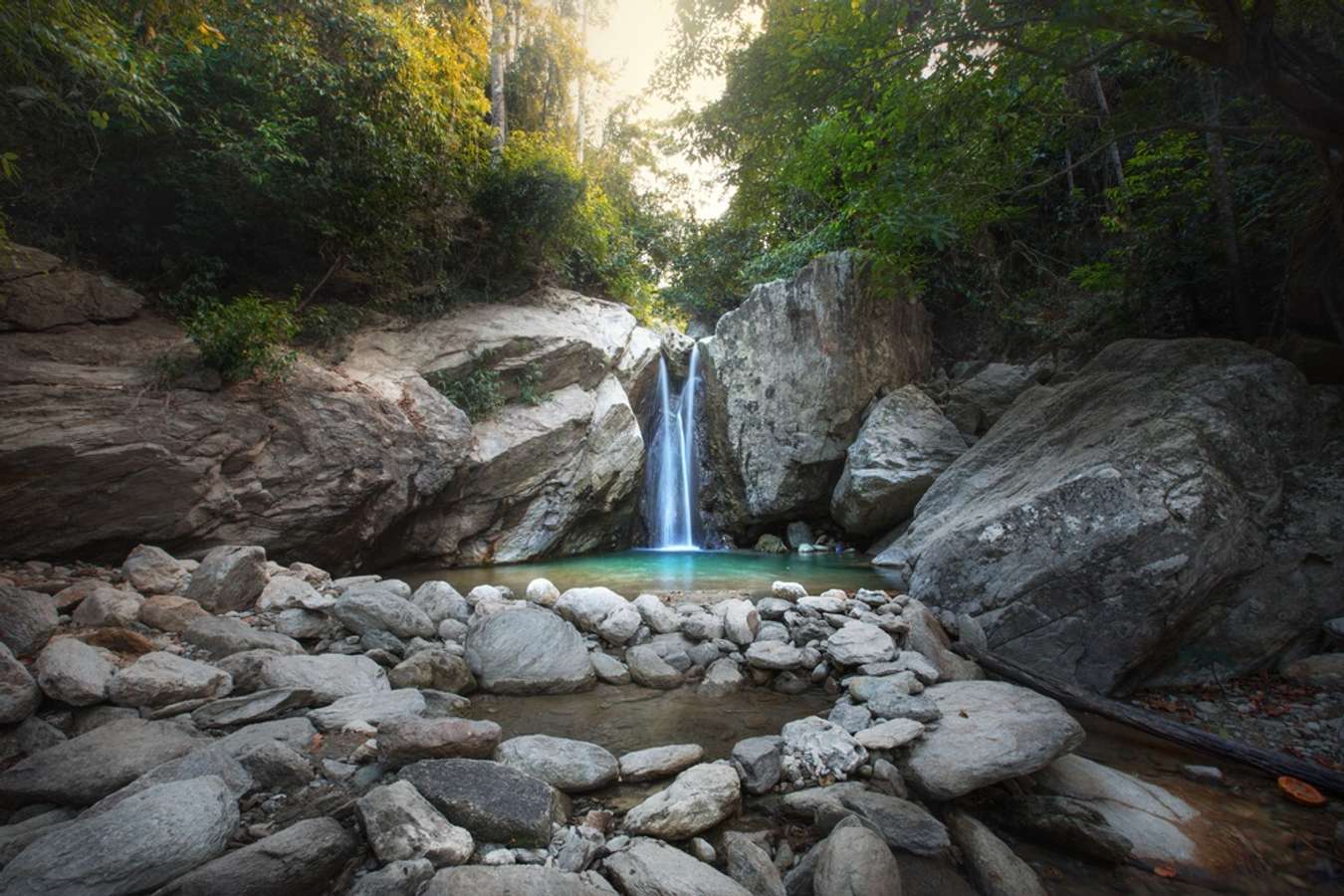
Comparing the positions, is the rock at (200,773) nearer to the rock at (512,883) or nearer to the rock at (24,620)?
the rock at (512,883)

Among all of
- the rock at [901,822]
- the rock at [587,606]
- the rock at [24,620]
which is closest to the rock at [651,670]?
the rock at [587,606]

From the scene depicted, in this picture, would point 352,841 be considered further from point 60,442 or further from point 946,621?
point 60,442

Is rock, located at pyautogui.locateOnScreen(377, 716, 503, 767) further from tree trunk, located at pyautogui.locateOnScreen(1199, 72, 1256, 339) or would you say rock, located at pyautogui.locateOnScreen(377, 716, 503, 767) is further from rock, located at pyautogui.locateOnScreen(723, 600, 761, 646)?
tree trunk, located at pyautogui.locateOnScreen(1199, 72, 1256, 339)

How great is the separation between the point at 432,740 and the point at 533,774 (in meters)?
0.58

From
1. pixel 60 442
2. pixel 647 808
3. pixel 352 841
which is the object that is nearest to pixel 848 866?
pixel 647 808

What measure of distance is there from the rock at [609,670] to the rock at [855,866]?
231 centimetres

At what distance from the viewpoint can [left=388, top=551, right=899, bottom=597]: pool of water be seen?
7.58m

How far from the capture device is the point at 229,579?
4926 millimetres

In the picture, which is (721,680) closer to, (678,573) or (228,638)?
(228,638)

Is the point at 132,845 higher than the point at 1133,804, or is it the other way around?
the point at 132,845

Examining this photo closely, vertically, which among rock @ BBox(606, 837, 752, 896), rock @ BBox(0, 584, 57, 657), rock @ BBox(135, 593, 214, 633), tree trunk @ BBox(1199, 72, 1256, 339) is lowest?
rock @ BBox(606, 837, 752, 896)

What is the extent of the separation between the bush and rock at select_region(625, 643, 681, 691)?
590 cm

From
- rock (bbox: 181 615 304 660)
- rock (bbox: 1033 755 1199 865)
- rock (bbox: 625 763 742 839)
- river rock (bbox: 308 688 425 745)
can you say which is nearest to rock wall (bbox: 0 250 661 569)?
rock (bbox: 181 615 304 660)

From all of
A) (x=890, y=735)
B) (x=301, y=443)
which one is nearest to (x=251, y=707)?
(x=890, y=735)
